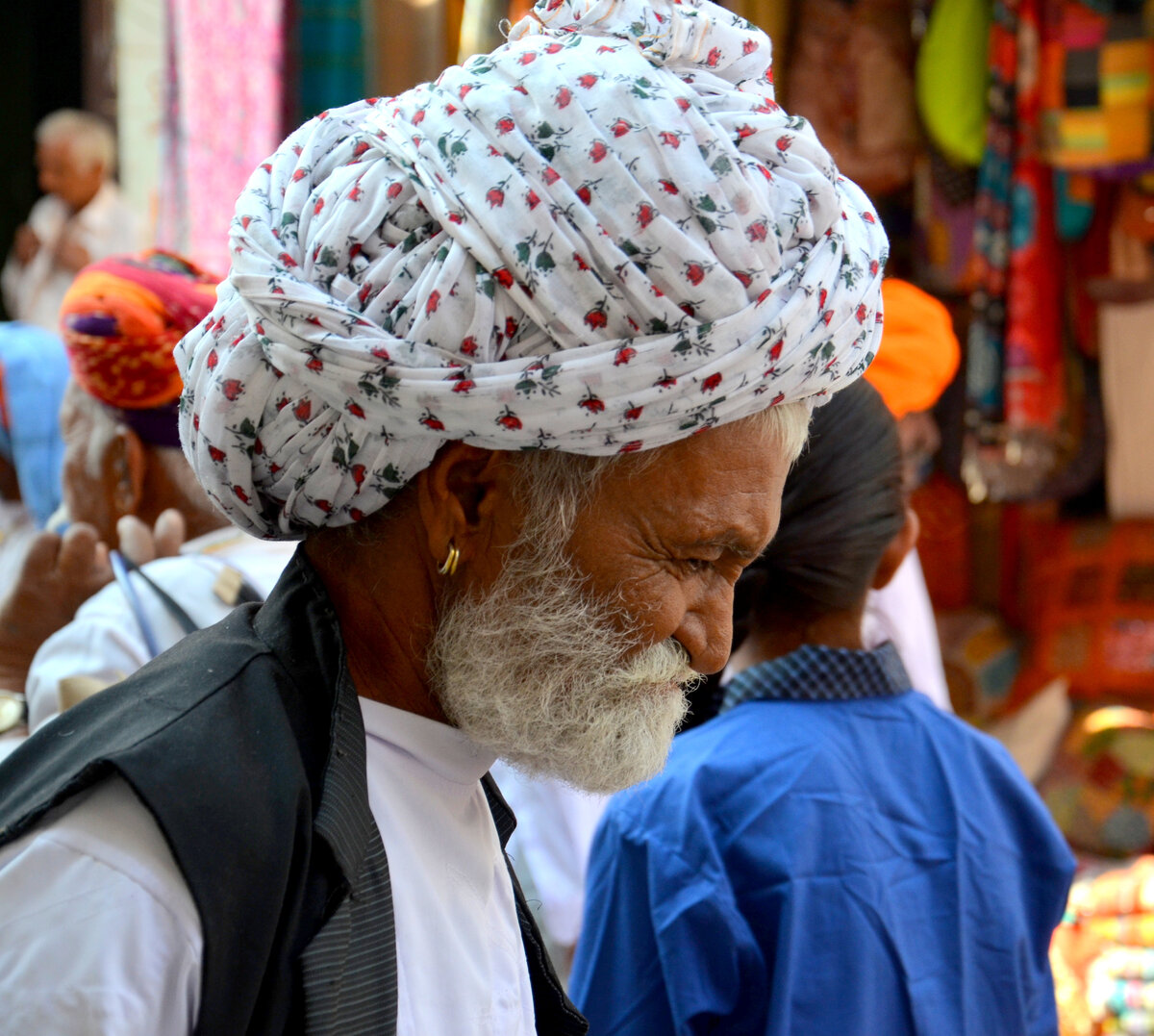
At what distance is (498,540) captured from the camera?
1315 mm

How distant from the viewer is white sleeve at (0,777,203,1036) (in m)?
0.93

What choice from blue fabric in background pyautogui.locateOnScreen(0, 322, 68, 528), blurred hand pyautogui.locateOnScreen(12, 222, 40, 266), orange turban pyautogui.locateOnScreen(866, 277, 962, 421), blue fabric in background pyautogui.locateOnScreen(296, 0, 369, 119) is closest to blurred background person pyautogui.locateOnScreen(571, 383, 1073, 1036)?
orange turban pyautogui.locateOnScreen(866, 277, 962, 421)

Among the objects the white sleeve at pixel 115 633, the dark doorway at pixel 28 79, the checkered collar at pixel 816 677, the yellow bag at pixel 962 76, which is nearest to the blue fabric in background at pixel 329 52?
the dark doorway at pixel 28 79

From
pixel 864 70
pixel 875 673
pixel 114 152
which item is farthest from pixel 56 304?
pixel 875 673

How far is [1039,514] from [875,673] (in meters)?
3.00

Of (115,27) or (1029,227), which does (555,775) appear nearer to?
(1029,227)

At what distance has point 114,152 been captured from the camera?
516 centimetres

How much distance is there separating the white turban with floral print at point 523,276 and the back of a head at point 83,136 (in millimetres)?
4215

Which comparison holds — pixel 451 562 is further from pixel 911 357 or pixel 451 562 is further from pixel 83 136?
pixel 83 136

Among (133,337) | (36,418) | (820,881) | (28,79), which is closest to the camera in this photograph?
(820,881)

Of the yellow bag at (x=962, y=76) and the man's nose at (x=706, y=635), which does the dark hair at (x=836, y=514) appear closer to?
the man's nose at (x=706, y=635)

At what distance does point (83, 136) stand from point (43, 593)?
10.9 ft

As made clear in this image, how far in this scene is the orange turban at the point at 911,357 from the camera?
276 centimetres

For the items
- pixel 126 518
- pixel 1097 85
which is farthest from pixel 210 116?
pixel 1097 85
